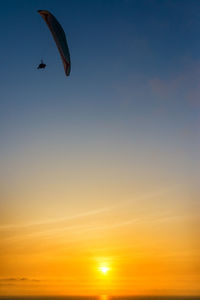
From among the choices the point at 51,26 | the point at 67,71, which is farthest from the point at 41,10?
the point at 67,71

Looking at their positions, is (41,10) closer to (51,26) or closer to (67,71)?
(51,26)

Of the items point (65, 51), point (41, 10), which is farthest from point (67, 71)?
point (41, 10)

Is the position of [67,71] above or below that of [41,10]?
below

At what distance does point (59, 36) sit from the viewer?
60.4 metres

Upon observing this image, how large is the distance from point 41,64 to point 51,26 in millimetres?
4398

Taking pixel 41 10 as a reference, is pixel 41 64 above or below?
below

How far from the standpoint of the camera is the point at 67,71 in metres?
61.5

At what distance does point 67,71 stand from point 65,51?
7.58 feet

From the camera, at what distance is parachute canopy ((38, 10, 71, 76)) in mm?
59062

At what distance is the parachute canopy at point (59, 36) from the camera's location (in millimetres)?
59062

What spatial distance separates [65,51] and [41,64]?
3428 mm

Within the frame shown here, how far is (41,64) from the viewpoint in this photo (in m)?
60.1

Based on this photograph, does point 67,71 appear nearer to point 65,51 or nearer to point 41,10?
point 65,51

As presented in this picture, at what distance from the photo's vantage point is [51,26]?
60.0m
